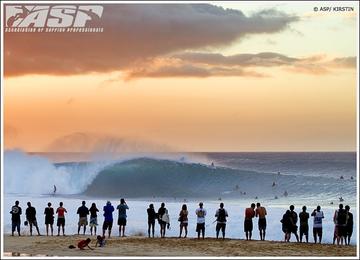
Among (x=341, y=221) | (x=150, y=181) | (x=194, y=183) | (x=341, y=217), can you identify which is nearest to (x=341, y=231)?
(x=341, y=221)

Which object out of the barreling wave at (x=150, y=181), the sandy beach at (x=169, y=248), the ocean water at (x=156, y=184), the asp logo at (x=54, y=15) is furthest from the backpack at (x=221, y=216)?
the barreling wave at (x=150, y=181)

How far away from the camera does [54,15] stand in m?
18.2

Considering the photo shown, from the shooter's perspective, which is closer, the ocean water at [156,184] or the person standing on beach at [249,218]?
the person standing on beach at [249,218]

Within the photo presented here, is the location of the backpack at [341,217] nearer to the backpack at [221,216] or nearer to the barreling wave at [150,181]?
the backpack at [221,216]

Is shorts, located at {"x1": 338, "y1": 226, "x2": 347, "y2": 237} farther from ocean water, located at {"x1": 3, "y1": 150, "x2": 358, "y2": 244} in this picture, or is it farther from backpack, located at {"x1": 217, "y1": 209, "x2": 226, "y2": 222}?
ocean water, located at {"x1": 3, "y1": 150, "x2": 358, "y2": 244}

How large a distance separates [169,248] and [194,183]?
91.6 feet

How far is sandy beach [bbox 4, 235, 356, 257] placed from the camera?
57.4 feet

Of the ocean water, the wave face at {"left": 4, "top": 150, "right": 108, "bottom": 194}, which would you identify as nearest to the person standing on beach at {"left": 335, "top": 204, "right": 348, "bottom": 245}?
the ocean water

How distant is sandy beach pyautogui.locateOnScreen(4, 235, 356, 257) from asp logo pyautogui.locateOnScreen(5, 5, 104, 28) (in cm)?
601

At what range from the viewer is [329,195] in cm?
4594

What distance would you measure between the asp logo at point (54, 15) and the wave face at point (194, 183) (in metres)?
24.2

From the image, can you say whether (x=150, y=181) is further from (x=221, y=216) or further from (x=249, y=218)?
(x=249, y=218)

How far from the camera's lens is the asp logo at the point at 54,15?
18109 mm

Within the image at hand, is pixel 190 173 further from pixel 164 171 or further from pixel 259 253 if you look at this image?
pixel 259 253
